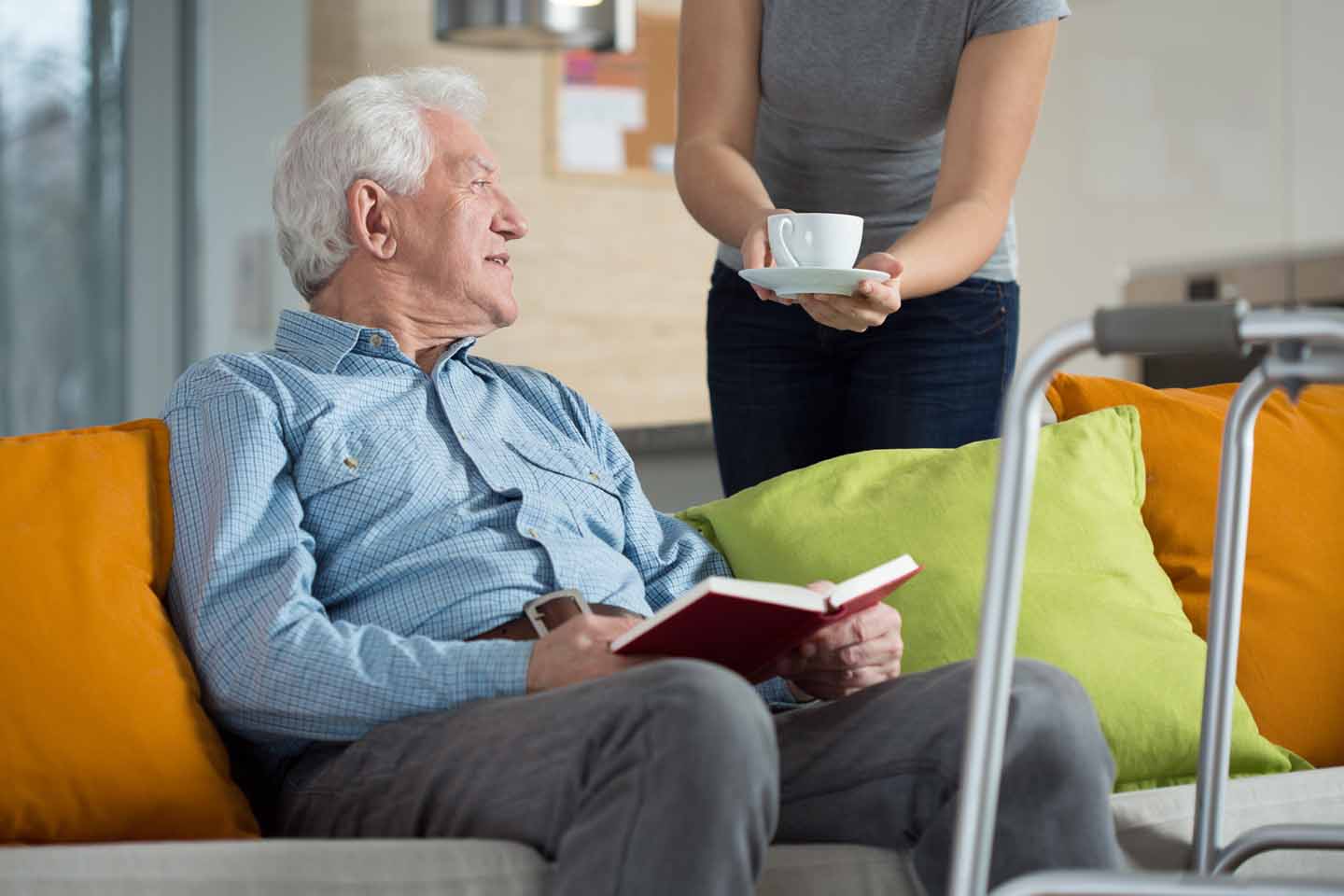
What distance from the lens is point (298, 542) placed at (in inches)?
60.2

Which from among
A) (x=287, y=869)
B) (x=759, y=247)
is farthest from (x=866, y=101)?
(x=287, y=869)

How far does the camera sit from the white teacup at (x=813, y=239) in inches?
65.4

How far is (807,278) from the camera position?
5.16 ft

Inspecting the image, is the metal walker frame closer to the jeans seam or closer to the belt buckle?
the jeans seam

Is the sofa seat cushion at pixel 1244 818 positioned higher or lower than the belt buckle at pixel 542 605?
lower

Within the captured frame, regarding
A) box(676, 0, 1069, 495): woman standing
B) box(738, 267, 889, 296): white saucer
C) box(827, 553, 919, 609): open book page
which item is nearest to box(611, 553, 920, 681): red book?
box(827, 553, 919, 609): open book page

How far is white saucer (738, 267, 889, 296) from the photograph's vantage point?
155 cm

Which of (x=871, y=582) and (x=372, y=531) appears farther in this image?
(x=372, y=531)

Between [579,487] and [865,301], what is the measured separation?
0.37m

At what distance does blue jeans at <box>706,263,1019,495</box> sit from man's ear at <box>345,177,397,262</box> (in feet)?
1.54

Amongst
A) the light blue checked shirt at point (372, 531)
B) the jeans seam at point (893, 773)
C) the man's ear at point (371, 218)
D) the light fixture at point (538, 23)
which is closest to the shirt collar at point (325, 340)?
the light blue checked shirt at point (372, 531)

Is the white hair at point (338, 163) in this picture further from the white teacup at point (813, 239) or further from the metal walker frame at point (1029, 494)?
the metal walker frame at point (1029, 494)

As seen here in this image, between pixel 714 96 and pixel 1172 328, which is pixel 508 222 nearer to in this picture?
pixel 714 96

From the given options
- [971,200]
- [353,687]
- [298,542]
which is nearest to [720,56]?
[971,200]
